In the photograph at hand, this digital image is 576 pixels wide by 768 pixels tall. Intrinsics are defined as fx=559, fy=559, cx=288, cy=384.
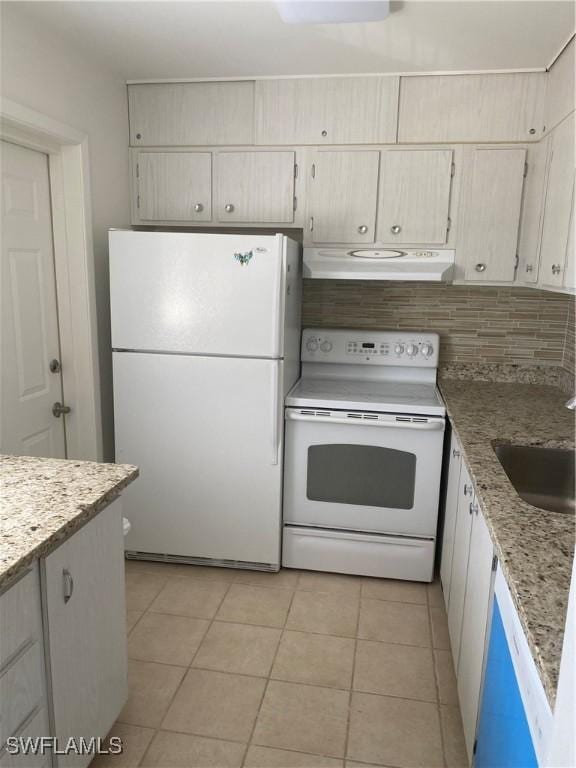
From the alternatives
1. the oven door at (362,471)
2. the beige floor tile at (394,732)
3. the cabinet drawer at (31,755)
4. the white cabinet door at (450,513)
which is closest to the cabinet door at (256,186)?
the oven door at (362,471)

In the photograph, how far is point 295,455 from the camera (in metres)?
2.72

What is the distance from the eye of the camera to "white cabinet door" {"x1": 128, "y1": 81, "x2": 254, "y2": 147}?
110 inches

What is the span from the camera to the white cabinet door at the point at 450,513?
2277mm

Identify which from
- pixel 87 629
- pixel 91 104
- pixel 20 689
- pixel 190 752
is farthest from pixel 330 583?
pixel 91 104

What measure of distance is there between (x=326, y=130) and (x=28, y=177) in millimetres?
1393

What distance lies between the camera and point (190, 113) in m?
2.85

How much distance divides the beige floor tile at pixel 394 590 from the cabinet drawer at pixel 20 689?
1.68m

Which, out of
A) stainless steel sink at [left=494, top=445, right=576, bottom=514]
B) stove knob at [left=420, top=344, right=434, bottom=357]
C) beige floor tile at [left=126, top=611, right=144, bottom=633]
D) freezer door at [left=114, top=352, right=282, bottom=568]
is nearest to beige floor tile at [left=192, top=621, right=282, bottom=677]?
beige floor tile at [left=126, top=611, right=144, bottom=633]

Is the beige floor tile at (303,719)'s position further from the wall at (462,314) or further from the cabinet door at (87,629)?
the wall at (462,314)

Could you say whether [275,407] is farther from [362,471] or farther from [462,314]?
[462,314]

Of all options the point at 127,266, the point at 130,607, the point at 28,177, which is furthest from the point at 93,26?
the point at 130,607

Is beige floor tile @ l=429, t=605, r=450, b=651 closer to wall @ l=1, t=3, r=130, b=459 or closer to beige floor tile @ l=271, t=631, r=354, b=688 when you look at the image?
beige floor tile @ l=271, t=631, r=354, b=688

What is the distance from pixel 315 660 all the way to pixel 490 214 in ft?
7.10

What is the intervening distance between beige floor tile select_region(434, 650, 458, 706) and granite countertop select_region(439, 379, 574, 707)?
89cm
